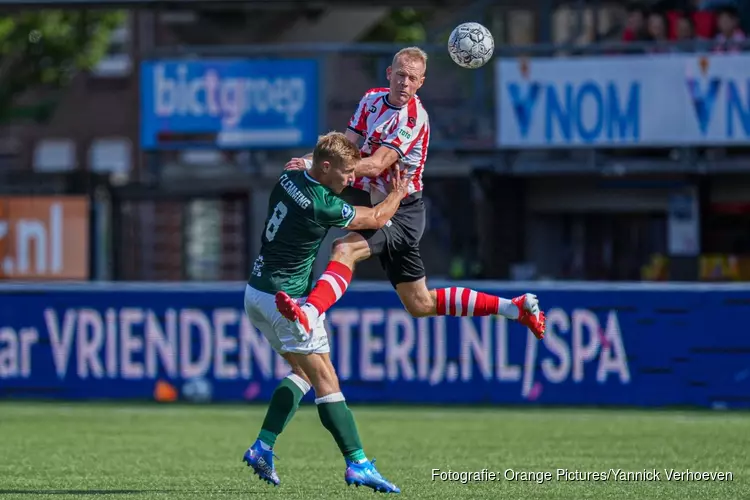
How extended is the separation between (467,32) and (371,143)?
123 centimetres

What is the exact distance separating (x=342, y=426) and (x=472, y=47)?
9.58 ft

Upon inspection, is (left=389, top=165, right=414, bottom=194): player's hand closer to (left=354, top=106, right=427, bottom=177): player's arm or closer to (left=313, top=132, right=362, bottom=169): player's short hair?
(left=354, top=106, right=427, bottom=177): player's arm

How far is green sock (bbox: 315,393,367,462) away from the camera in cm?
923

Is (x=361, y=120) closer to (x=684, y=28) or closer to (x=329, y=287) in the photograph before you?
(x=329, y=287)

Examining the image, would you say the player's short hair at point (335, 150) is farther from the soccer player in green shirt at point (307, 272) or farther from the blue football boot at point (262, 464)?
the blue football boot at point (262, 464)

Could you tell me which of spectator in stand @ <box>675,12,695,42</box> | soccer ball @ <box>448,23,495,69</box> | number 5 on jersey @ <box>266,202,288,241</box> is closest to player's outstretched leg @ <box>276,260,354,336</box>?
number 5 on jersey @ <box>266,202,288,241</box>

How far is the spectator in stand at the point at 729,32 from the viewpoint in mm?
19219

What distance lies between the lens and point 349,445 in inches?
363

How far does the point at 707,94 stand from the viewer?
1925cm

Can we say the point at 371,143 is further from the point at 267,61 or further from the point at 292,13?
the point at 292,13

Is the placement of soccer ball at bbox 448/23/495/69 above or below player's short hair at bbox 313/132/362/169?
above

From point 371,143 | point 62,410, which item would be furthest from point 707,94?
point 371,143

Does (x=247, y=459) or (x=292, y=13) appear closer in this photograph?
(x=247, y=459)

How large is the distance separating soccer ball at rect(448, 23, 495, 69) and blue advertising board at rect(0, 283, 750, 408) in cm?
569
